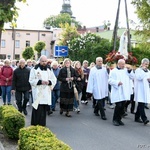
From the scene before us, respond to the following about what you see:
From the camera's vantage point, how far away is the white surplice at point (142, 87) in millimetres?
10773

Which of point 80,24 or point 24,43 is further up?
point 80,24

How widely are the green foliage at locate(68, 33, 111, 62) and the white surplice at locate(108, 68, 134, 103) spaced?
25777 millimetres


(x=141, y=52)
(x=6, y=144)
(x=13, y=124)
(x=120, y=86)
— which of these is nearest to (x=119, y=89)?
(x=120, y=86)

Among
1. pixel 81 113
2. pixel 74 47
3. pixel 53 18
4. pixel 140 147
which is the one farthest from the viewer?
pixel 53 18

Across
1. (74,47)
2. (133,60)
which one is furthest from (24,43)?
(133,60)

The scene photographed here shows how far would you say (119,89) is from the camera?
10.7m

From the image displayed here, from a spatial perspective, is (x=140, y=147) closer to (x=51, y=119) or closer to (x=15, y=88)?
(x=51, y=119)

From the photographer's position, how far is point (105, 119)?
11.6m

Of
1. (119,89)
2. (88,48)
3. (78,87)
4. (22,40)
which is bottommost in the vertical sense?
(78,87)

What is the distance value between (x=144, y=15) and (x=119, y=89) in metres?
20.7

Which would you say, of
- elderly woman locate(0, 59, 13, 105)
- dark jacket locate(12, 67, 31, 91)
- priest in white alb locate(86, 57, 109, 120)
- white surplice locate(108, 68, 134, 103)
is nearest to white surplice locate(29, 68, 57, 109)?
white surplice locate(108, 68, 134, 103)

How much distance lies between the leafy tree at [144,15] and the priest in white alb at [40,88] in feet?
71.3

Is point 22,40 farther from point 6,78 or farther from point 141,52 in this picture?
point 6,78

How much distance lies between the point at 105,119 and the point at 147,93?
1.64 m
